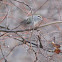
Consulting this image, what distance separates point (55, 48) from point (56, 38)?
20 cm

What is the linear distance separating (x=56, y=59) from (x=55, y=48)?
150 millimetres

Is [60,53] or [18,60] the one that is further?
[18,60]

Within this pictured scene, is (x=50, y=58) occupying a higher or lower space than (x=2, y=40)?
lower

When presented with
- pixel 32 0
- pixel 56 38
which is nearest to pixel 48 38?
pixel 56 38

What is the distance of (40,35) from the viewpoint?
9.78ft

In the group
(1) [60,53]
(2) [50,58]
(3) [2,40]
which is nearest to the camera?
(2) [50,58]

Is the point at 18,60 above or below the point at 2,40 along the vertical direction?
below

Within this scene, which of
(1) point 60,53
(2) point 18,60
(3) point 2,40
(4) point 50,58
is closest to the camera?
(4) point 50,58

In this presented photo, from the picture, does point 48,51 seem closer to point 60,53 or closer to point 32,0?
point 60,53

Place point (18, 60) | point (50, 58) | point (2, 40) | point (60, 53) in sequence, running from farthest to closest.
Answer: point (18, 60) → point (2, 40) → point (60, 53) → point (50, 58)

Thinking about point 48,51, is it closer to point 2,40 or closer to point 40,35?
point 40,35

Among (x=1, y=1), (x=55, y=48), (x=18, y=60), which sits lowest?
(x=18, y=60)

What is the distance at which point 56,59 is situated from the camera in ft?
9.96

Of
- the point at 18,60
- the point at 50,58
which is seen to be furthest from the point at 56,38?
the point at 18,60
